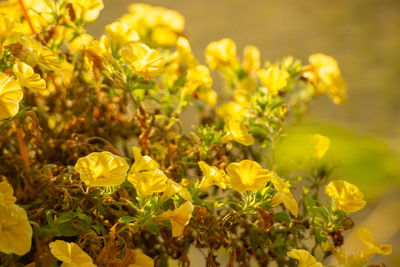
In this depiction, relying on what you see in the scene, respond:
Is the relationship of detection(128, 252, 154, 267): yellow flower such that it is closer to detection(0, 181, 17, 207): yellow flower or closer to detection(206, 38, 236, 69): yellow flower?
detection(0, 181, 17, 207): yellow flower

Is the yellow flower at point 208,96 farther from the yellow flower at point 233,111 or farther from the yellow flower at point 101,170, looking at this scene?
the yellow flower at point 101,170

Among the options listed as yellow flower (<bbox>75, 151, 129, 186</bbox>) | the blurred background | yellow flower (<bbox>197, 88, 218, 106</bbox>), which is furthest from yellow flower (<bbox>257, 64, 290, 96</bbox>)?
the blurred background

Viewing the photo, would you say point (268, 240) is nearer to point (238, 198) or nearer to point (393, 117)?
point (238, 198)

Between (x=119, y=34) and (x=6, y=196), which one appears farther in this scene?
(x=119, y=34)

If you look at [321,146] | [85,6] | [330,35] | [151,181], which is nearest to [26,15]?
[85,6]

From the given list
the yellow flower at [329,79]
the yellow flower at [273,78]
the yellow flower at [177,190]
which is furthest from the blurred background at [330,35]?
the yellow flower at [177,190]

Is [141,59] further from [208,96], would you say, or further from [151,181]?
[208,96]
